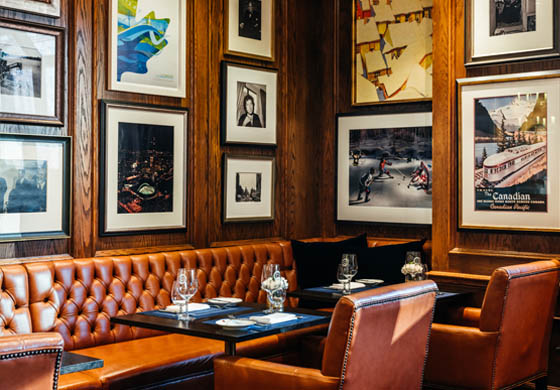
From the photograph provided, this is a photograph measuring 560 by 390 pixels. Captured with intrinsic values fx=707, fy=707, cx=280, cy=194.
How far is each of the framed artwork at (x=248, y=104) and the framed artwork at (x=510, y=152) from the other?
1577 millimetres

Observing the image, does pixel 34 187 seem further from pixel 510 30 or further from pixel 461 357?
pixel 510 30

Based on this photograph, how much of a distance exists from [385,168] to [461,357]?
2.08 m

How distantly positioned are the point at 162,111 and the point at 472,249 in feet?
7.72

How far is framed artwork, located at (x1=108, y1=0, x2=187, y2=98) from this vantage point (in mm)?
4648

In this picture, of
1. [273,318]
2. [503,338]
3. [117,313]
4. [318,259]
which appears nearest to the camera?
[273,318]

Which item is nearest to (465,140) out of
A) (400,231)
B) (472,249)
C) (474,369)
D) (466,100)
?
(466,100)

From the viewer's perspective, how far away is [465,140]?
488 centimetres

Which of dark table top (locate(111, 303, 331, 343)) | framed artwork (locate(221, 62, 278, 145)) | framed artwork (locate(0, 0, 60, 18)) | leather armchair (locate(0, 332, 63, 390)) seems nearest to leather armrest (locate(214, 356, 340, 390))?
dark table top (locate(111, 303, 331, 343))

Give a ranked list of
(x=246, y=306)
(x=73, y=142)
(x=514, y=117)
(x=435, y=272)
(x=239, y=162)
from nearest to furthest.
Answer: (x=246, y=306)
(x=73, y=142)
(x=514, y=117)
(x=435, y=272)
(x=239, y=162)

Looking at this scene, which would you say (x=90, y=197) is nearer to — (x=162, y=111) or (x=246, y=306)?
(x=162, y=111)

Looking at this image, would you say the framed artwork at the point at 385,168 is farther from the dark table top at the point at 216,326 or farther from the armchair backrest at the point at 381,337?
the armchair backrest at the point at 381,337

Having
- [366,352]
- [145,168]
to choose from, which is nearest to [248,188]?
[145,168]

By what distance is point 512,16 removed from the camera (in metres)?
4.68

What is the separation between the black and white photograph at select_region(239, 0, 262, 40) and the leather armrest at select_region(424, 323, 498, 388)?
272cm
